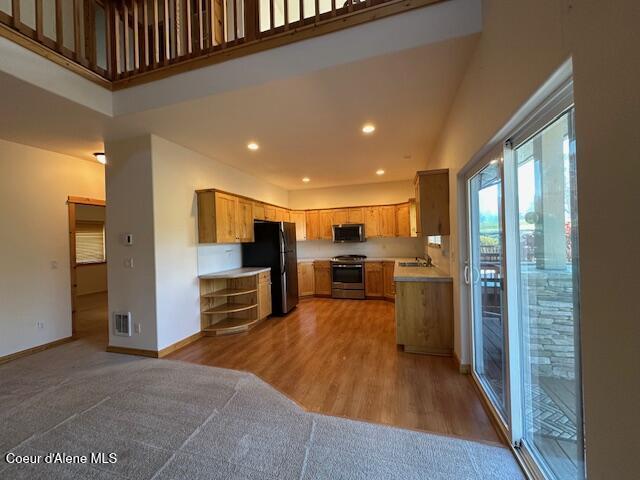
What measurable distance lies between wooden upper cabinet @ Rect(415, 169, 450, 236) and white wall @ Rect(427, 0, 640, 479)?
2010 millimetres

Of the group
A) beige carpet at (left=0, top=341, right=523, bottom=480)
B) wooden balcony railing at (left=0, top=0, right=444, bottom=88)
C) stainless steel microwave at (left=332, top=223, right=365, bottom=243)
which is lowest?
beige carpet at (left=0, top=341, right=523, bottom=480)

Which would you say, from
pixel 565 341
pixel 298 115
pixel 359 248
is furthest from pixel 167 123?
pixel 359 248

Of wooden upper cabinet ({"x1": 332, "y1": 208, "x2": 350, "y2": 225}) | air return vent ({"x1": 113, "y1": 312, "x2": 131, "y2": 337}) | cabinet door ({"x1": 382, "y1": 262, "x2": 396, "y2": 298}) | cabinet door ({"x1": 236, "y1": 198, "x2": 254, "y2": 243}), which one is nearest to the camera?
air return vent ({"x1": 113, "y1": 312, "x2": 131, "y2": 337})

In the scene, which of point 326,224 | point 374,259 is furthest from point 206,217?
point 374,259

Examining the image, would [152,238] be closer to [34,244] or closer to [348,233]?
[34,244]

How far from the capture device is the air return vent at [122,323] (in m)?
3.45

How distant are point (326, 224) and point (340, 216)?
0.40m

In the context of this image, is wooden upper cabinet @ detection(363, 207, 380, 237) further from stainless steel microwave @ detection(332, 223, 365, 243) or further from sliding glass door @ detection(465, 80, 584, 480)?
sliding glass door @ detection(465, 80, 584, 480)

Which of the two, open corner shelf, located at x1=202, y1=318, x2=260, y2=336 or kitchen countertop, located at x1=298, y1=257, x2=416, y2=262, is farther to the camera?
kitchen countertop, located at x1=298, y1=257, x2=416, y2=262

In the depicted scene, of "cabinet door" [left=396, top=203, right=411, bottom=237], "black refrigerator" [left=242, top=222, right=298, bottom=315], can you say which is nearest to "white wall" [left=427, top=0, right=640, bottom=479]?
"black refrigerator" [left=242, top=222, right=298, bottom=315]

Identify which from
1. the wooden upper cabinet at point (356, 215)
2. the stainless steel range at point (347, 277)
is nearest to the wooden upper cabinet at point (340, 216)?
the wooden upper cabinet at point (356, 215)

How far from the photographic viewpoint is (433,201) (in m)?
3.20

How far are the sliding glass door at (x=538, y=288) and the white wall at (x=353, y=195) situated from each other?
4.17 metres

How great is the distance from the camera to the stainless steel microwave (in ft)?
20.7
